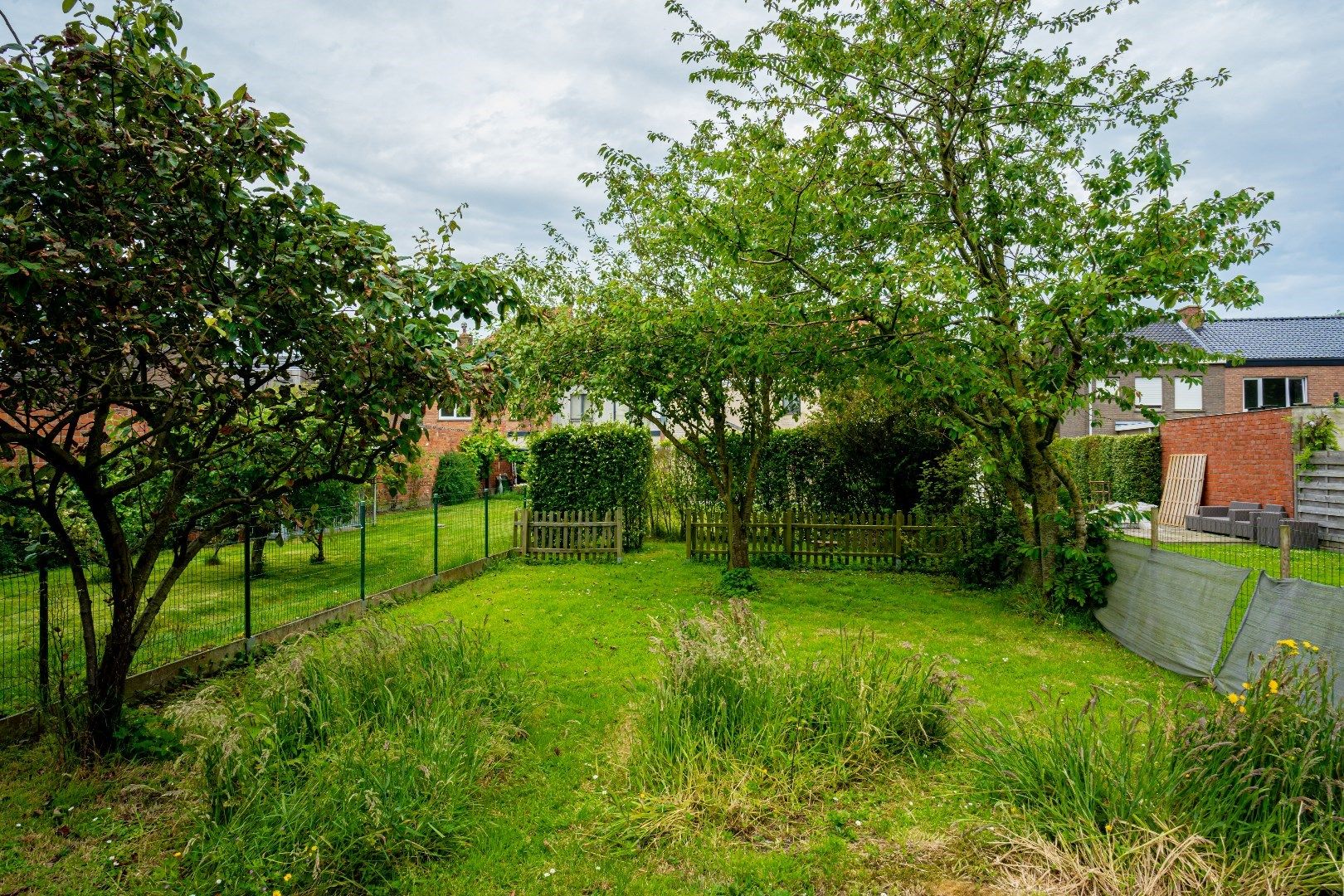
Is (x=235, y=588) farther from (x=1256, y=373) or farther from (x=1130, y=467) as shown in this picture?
(x=1256, y=373)

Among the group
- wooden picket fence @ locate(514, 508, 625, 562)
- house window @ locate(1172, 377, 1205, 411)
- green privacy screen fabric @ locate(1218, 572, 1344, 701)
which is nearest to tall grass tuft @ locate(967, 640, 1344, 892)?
green privacy screen fabric @ locate(1218, 572, 1344, 701)

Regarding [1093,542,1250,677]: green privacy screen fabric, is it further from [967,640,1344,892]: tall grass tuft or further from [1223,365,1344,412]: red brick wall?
[1223,365,1344,412]: red brick wall

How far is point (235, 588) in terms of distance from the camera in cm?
718

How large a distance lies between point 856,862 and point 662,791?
116cm

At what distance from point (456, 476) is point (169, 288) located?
21191mm

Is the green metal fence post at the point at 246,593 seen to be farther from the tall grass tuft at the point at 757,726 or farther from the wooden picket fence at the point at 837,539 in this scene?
the wooden picket fence at the point at 837,539

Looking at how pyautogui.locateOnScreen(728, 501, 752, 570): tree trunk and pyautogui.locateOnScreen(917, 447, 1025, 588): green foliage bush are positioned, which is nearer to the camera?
pyautogui.locateOnScreen(917, 447, 1025, 588): green foliage bush

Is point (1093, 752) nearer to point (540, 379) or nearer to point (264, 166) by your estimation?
point (264, 166)

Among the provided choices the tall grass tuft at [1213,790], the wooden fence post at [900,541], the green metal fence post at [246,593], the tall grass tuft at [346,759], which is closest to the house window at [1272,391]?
the wooden fence post at [900,541]

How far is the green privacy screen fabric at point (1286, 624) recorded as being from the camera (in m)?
4.83

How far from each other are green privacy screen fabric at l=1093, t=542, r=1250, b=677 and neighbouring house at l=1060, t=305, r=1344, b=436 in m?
21.5

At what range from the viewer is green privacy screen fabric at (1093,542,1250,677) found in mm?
6062

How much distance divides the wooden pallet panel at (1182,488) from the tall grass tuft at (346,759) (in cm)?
2074

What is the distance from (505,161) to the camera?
30.5ft
